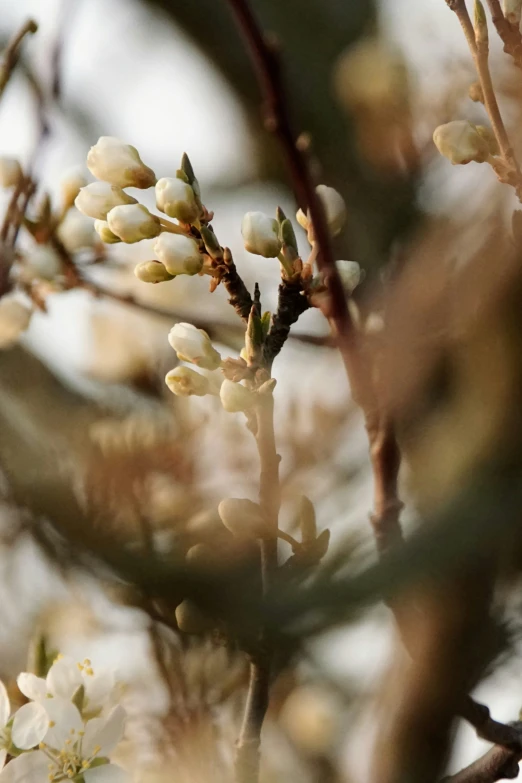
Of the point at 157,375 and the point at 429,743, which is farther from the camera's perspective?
the point at 157,375

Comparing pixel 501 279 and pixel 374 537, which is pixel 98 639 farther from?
pixel 501 279

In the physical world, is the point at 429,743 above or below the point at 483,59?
below

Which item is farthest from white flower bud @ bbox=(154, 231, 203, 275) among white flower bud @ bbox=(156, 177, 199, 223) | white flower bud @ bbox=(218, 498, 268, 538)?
white flower bud @ bbox=(218, 498, 268, 538)

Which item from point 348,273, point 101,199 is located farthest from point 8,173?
point 348,273

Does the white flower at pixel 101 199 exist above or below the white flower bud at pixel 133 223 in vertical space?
above

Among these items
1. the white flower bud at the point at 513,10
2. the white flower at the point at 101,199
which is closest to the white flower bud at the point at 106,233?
the white flower at the point at 101,199

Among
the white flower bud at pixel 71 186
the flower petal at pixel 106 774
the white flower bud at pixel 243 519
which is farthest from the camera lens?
the white flower bud at pixel 71 186

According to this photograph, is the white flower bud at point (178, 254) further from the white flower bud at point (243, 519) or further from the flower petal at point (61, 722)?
the flower petal at point (61, 722)

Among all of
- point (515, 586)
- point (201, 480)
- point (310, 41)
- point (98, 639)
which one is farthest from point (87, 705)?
point (310, 41)
